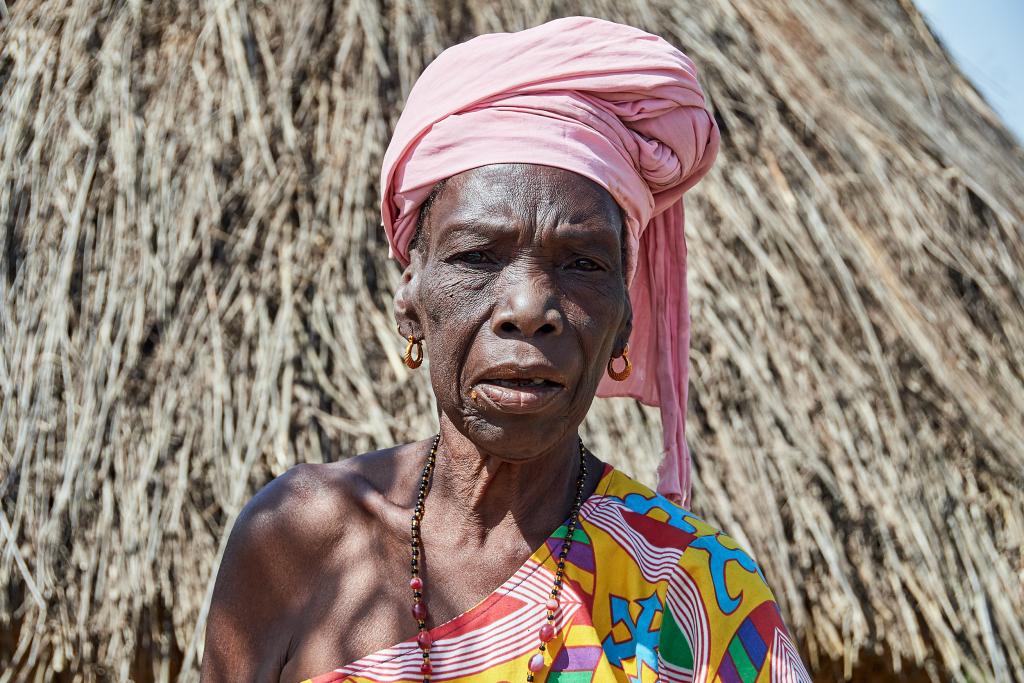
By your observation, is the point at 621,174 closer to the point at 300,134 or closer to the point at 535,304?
the point at 535,304

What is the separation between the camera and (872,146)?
395 cm

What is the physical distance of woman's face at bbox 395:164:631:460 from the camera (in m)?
1.47

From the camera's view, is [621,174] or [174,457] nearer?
[621,174]

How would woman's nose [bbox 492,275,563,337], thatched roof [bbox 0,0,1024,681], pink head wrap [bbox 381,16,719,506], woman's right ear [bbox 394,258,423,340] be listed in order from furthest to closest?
thatched roof [bbox 0,0,1024,681] < woman's right ear [bbox 394,258,423,340] < pink head wrap [bbox 381,16,719,506] < woman's nose [bbox 492,275,563,337]

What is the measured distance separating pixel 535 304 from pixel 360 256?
6.76ft

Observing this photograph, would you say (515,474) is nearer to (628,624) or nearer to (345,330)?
(628,624)

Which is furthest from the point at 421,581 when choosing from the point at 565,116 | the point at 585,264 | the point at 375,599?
the point at 565,116

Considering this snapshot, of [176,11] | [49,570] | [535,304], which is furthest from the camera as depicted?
[176,11]

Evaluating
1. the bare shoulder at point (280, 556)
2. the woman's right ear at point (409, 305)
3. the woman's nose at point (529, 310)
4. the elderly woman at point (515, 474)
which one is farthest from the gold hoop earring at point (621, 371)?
the bare shoulder at point (280, 556)

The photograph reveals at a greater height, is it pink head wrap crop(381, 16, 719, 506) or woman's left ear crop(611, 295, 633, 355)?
pink head wrap crop(381, 16, 719, 506)

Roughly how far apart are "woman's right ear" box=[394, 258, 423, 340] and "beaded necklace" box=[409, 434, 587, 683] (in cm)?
20

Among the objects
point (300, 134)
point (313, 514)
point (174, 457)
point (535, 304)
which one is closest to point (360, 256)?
point (300, 134)

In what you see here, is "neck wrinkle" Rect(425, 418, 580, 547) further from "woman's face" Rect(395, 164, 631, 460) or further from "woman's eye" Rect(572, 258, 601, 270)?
"woman's eye" Rect(572, 258, 601, 270)

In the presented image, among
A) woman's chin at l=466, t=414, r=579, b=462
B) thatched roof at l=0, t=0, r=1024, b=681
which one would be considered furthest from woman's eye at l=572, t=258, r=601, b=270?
thatched roof at l=0, t=0, r=1024, b=681
